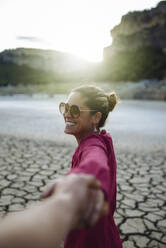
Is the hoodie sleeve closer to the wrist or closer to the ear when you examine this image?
the wrist

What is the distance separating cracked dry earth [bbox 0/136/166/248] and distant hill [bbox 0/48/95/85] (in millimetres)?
58660

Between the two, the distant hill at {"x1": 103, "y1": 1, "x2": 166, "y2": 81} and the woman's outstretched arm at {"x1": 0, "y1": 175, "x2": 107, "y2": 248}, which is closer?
the woman's outstretched arm at {"x1": 0, "y1": 175, "x2": 107, "y2": 248}

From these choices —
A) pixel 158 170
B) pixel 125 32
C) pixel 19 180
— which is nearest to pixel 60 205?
pixel 19 180

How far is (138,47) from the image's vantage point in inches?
2908

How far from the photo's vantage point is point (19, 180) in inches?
152

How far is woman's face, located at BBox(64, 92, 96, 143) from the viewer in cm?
124

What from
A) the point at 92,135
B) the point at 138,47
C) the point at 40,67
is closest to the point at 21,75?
the point at 40,67

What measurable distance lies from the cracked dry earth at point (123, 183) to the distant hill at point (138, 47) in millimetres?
51455

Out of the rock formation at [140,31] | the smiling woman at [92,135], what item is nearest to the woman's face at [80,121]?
the smiling woman at [92,135]

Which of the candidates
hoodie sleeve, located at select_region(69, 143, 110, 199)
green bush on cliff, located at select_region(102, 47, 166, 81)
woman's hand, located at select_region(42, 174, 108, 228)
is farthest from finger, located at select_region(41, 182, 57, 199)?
green bush on cliff, located at select_region(102, 47, 166, 81)

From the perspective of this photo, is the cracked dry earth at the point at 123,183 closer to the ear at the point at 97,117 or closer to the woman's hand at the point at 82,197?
the ear at the point at 97,117

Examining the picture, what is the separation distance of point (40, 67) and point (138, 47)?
38.8m

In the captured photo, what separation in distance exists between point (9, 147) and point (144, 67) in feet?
194

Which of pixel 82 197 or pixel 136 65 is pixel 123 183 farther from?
pixel 136 65
